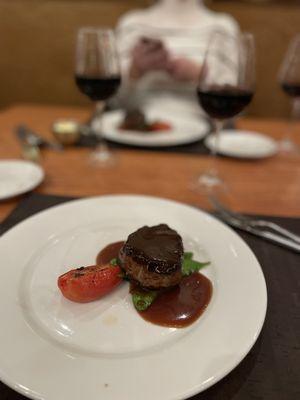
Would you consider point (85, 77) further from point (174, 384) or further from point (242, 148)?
point (174, 384)

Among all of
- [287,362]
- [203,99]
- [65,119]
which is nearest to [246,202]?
[203,99]

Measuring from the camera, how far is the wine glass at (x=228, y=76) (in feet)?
3.55

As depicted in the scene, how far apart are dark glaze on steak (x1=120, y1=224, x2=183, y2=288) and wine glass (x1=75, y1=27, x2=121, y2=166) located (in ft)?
2.12

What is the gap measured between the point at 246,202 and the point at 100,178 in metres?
0.51

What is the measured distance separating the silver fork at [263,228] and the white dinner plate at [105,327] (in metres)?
0.11

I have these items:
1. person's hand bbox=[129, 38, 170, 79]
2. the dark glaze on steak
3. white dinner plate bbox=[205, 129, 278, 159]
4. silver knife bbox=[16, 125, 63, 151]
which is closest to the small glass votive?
silver knife bbox=[16, 125, 63, 151]

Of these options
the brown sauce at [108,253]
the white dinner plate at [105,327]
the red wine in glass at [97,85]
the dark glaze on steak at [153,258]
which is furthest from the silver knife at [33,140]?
the dark glaze on steak at [153,258]

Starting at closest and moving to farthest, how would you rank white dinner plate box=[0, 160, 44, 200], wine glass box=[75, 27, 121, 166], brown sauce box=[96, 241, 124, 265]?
brown sauce box=[96, 241, 124, 265] → white dinner plate box=[0, 160, 44, 200] → wine glass box=[75, 27, 121, 166]

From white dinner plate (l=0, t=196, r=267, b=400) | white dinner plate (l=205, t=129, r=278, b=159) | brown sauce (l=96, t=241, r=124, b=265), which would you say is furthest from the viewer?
white dinner plate (l=205, t=129, r=278, b=159)

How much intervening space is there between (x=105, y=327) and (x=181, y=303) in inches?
5.9

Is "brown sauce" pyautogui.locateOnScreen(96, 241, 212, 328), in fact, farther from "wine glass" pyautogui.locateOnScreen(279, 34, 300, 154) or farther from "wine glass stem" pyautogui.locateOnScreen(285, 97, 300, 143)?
"wine glass stem" pyautogui.locateOnScreen(285, 97, 300, 143)

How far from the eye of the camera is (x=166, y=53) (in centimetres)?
191

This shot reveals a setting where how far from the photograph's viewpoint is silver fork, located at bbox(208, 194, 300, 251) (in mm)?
877

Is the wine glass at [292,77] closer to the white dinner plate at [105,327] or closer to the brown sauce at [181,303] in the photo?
the white dinner plate at [105,327]
